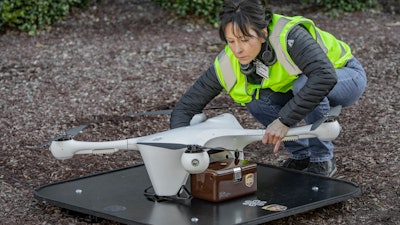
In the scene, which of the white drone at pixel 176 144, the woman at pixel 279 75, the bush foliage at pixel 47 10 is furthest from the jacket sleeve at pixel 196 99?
the bush foliage at pixel 47 10

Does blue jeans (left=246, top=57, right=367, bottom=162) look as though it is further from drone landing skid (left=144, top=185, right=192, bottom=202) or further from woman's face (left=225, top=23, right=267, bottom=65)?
drone landing skid (left=144, top=185, right=192, bottom=202)

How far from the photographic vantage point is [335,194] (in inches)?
151

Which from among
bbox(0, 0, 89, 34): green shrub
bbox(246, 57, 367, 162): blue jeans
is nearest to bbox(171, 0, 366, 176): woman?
bbox(246, 57, 367, 162): blue jeans

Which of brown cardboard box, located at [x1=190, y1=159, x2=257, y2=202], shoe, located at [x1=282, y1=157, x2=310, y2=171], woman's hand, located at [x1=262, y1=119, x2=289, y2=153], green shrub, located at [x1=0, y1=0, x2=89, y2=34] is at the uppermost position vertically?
green shrub, located at [x1=0, y1=0, x2=89, y2=34]

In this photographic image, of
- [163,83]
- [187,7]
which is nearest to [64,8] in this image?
[187,7]

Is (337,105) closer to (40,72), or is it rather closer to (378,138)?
(378,138)

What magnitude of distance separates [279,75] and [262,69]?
9 centimetres

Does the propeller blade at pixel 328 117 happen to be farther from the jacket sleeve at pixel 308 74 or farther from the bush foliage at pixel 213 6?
the bush foliage at pixel 213 6

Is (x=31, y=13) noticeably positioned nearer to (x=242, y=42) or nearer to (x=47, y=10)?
(x=47, y=10)

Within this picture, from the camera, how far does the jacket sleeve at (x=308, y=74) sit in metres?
3.70

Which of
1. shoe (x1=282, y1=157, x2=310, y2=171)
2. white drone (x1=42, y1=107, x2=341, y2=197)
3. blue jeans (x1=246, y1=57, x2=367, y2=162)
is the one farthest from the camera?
shoe (x1=282, y1=157, x2=310, y2=171)

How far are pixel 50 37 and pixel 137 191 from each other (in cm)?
379

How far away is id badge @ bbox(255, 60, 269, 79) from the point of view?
3.88 metres

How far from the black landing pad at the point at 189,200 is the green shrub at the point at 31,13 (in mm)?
3592
